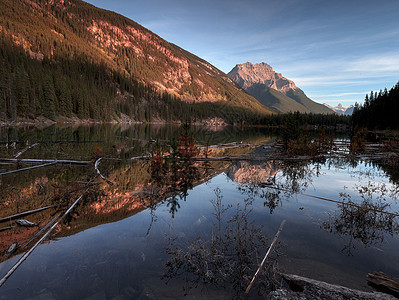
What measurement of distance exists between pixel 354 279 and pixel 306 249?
5.32 feet

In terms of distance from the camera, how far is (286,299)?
13.4 ft

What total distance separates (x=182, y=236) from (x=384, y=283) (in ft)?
19.4

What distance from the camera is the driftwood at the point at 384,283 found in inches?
185

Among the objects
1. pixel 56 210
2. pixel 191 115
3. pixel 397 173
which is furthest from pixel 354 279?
pixel 191 115

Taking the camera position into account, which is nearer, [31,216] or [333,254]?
[333,254]

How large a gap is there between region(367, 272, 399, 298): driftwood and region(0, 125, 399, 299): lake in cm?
22

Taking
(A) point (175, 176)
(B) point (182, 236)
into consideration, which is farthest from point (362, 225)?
(A) point (175, 176)

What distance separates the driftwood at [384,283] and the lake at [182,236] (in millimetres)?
217

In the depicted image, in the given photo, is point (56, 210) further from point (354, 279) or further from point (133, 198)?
point (354, 279)

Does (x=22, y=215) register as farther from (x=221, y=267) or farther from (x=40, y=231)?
(x=221, y=267)

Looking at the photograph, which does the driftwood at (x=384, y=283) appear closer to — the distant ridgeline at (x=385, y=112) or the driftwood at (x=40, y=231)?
the driftwood at (x=40, y=231)

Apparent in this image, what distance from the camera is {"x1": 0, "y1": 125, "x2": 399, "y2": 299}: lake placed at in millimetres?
5230

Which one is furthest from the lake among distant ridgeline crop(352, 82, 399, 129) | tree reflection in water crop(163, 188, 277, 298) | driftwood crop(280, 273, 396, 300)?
distant ridgeline crop(352, 82, 399, 129)

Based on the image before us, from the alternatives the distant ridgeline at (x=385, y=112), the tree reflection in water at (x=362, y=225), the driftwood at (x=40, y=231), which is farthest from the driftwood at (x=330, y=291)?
the distant ridgeline at (x=385, y=112)
